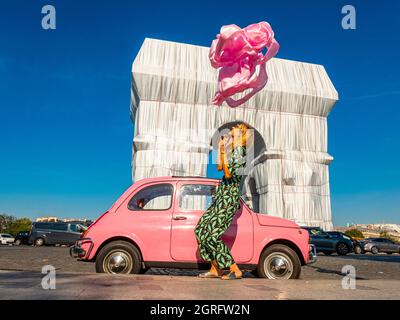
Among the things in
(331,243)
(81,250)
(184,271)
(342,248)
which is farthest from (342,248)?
(81,250)

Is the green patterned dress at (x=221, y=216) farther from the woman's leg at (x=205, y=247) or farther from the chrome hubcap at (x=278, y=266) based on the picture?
the chrome hubcap at (x=278, y=266)

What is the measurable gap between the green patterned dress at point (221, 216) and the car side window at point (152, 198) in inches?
27.0

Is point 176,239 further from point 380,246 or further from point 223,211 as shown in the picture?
point 380,246

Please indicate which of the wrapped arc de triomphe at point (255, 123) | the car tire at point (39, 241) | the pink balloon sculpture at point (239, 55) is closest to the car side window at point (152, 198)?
the pink balloon sculpture at point (239, 55)

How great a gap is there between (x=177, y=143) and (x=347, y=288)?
2192cm

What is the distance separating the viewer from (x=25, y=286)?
3.47m

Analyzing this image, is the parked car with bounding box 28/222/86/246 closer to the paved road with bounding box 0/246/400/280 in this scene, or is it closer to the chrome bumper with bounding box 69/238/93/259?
the paved road with bounding box 0/246/400/280

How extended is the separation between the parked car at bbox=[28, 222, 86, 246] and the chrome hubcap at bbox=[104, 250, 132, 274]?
18.6m

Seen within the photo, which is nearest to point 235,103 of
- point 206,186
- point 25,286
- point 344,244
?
point 206,186

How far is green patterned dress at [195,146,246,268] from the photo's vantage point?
495 centimetres

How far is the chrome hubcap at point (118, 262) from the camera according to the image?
5234 mm

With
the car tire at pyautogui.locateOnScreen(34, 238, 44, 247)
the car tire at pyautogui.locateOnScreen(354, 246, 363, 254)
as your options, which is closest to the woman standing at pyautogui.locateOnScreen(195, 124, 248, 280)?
the car tire at pyautogui.locateOnScreen(354, 246, 363, 254)
